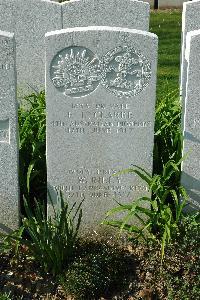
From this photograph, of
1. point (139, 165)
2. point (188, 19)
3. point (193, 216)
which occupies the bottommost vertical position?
point (193, 216)

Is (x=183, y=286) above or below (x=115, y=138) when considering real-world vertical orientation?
below

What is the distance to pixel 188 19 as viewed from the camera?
5.98 m

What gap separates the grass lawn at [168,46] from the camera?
8.61 meters

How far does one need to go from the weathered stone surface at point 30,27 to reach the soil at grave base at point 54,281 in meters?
2.51

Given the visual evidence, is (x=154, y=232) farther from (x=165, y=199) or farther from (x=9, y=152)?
(x=9, y=152)

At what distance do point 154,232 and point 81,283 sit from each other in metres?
0.83

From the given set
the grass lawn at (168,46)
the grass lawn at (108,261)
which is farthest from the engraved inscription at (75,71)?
the grass lawn at (168,46)

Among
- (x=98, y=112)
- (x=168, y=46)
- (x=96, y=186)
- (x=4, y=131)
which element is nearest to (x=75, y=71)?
(x=98, y=112)

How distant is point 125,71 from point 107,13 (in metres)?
1.82

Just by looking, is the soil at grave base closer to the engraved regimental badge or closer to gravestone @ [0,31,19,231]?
gravestone @ [0,31,19,231]

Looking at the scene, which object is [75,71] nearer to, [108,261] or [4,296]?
[108,261]

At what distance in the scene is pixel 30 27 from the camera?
6.31 meters

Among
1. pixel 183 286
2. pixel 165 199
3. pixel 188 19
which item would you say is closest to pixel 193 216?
pixel 165 199

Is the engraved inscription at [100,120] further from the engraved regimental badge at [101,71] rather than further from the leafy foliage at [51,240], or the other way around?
the leafy foliage at [51,240]
